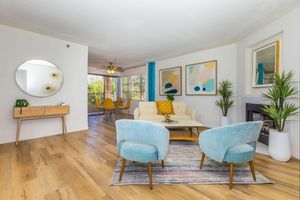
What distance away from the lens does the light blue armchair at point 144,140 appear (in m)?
1.61

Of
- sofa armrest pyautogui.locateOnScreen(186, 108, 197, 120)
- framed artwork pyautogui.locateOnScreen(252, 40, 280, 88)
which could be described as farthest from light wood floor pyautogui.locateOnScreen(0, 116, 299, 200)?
sofa armrest pyautogui.locateOnScreen(186, 108, 197, 120)

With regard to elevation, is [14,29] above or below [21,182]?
above

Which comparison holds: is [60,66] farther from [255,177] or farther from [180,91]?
[255,177]

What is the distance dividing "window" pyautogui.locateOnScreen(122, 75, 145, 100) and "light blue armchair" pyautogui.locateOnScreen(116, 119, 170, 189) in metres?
5.71

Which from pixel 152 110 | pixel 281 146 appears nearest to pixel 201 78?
pixel 152 110

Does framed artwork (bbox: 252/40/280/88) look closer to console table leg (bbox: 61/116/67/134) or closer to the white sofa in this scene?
the white sofa

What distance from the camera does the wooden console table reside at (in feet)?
9.79

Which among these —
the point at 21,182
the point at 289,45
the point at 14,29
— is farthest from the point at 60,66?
the point at 289,45

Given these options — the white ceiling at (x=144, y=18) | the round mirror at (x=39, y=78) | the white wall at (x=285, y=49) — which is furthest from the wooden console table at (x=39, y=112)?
the white wall at (x=285, y=49)

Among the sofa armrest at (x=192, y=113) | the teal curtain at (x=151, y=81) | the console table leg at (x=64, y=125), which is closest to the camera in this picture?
the console table leg at (x=64, y=125)

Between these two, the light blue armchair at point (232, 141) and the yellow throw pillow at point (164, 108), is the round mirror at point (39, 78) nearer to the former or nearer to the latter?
the yellow throw pillow at point (164, 108)

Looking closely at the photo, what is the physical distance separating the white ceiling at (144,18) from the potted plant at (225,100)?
1220mm

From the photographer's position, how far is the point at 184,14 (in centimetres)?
254

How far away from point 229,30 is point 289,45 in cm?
115
